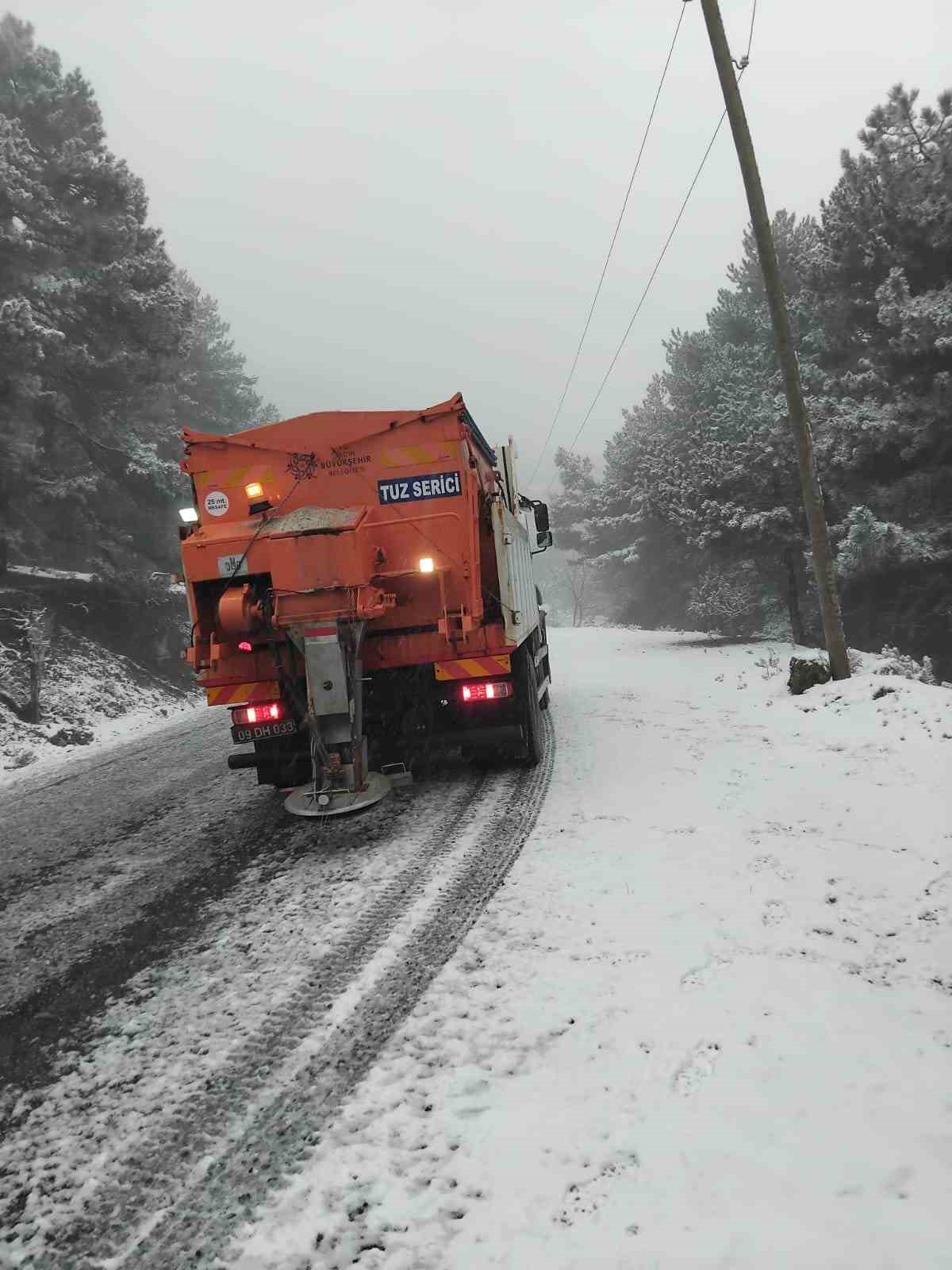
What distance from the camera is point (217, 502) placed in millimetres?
6250

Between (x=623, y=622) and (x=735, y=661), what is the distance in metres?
34.3

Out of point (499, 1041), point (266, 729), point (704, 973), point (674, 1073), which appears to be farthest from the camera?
point (266, 729)

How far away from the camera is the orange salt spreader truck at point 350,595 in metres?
5.43

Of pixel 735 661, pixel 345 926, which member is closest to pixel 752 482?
pixel 735 661

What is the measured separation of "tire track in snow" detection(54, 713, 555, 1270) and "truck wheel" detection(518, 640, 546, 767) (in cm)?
250

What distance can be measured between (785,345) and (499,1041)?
9.40 metres

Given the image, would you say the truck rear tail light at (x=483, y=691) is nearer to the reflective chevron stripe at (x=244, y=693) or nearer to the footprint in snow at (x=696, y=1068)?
the reflective chevron stripe at (x=244, y=693)

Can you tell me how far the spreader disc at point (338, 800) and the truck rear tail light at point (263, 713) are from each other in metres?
0.75

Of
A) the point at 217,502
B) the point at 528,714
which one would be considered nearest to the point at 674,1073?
the point at 528,714

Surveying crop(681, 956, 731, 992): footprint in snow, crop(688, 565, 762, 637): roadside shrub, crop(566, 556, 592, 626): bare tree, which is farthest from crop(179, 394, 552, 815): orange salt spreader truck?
crop(566, 556, 592, 626): bare tree

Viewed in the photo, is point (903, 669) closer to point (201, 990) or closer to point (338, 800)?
point (338, 800)

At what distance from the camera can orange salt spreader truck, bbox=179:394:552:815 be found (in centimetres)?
543

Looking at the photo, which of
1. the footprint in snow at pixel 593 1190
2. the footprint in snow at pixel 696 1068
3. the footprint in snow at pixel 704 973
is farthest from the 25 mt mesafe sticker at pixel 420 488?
the footprint in snow at pixel 593 1190

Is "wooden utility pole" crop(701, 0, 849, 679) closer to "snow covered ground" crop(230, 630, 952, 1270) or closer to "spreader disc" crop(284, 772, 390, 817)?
"snow covered ground" crop(230, 630, 952, 1270)
